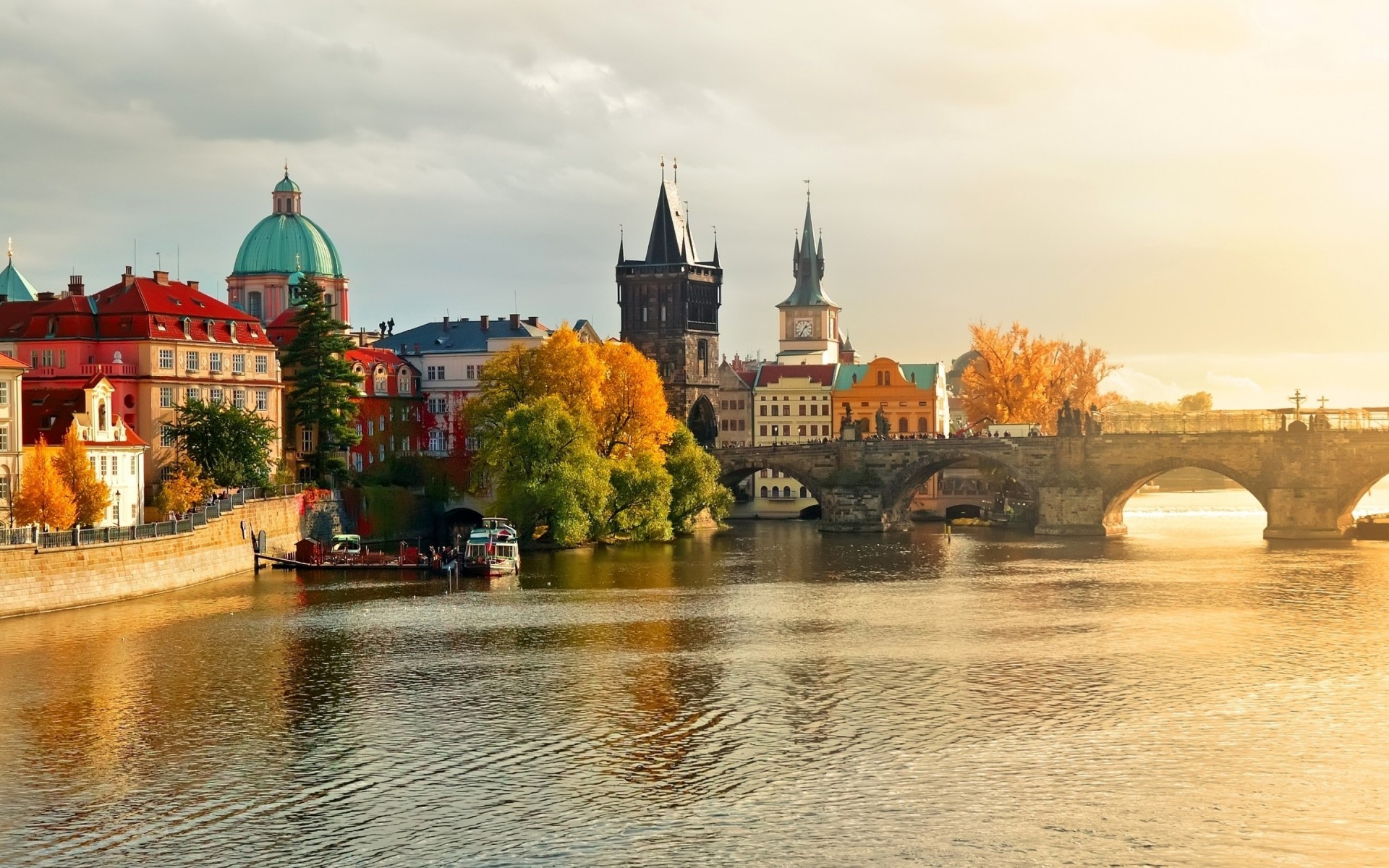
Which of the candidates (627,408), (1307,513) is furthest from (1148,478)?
(627,408)

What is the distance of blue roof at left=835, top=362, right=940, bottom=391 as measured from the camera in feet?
553

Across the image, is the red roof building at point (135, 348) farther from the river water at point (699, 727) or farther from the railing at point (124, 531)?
the river water at point (699, 727)

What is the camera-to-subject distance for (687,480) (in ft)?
376

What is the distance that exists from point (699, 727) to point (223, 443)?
2036 inches

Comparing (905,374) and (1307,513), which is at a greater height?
(905,374)

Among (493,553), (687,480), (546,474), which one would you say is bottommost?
(493,553)

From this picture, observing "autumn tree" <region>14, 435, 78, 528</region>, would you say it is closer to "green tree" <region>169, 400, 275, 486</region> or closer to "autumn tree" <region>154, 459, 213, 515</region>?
"autumn tree" <region>154, 459, 213, 515</region>

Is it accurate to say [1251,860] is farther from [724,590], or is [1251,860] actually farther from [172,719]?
[724,590]

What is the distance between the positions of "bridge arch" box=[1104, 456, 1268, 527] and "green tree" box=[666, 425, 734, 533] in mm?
25789

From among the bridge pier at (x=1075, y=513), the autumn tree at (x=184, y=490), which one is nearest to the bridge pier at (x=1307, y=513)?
the bridge pier at (x=1075, y=513)

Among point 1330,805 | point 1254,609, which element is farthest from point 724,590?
point 1330,805

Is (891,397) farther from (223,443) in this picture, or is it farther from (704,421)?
(223,443)

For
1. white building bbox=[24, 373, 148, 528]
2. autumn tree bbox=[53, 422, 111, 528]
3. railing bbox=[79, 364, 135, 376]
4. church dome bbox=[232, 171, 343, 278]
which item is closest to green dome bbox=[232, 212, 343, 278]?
church dome bbox=[232, 171, 343, 278]

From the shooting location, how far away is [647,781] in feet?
141
